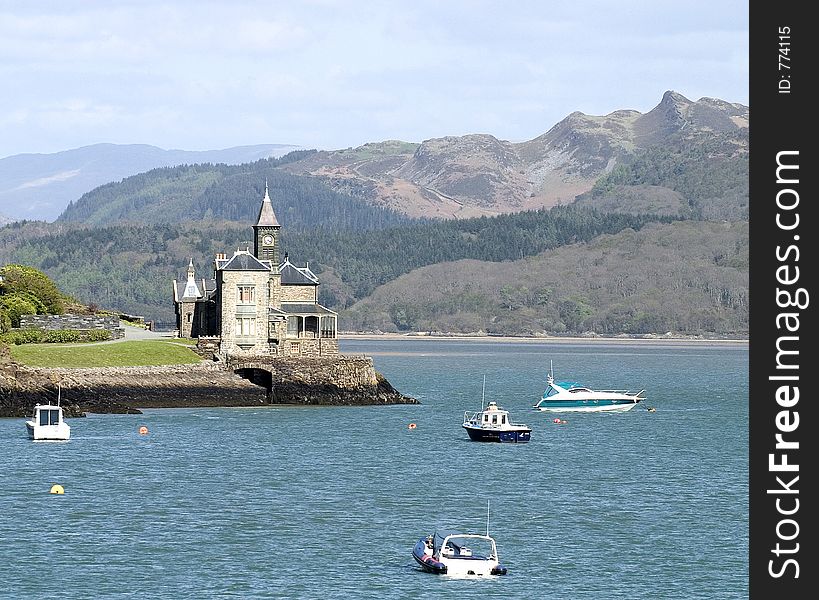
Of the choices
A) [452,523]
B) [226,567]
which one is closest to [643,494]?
[452,523]

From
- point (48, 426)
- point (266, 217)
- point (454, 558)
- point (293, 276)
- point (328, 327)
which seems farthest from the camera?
point (293, 276)

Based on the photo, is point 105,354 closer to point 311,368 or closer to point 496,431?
point 311,368

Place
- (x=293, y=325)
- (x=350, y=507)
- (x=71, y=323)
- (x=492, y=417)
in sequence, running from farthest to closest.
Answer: (x=293, y=325) < (x=71, y=323) < (x=492, y=417) < (x=350, y=507)

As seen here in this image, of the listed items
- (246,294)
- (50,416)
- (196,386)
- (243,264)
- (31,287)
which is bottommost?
(50,416)

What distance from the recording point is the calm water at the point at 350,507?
161 ft

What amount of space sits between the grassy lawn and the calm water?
4952 mm

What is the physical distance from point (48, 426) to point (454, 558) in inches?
1668

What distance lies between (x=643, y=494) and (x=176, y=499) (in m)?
22.6

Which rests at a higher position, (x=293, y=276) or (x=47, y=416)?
(x=293, y=276)

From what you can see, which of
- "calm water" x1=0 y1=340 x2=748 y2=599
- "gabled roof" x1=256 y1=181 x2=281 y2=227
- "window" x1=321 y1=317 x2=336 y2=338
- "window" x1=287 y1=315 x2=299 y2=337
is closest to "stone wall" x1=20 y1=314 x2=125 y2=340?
"window" x1=287 y1=315 x2=299 y2=337

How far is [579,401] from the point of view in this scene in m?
126

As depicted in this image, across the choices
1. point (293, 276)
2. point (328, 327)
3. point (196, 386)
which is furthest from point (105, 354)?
point (293, 276)

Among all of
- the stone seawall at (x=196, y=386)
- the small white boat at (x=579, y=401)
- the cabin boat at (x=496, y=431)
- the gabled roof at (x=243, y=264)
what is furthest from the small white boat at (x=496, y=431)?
the gabled roof at (x=243, y=264)

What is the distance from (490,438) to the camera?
3688 inches
